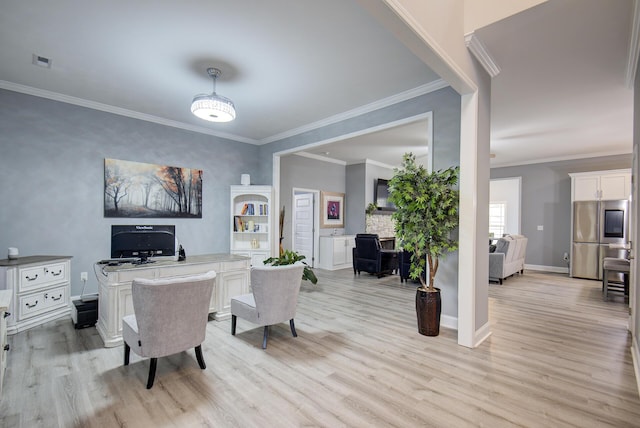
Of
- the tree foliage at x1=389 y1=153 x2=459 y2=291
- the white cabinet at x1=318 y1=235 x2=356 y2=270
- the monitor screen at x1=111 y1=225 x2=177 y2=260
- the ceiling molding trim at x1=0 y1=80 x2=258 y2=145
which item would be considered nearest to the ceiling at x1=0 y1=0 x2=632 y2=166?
the ceiling molding trim at x1=0 y1=80 x2=258 y2=145

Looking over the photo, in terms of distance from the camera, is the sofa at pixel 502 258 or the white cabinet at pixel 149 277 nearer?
the white cabinet at pixel 149 277

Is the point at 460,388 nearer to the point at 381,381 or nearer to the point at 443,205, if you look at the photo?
the point at 381,381

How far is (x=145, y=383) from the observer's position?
90.1 inches

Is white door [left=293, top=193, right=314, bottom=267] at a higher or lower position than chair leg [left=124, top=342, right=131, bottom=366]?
higher

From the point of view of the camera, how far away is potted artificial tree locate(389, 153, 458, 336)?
3072 millimetres

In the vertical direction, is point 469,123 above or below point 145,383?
above

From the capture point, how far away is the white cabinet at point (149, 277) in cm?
291

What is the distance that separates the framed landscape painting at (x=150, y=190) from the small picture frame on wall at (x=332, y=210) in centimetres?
335

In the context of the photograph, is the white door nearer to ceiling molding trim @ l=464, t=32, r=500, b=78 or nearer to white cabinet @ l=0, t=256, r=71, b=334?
white cabinet @ l=0, t=256, r=71, b=334

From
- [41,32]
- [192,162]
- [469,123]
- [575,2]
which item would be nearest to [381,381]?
[469,123]

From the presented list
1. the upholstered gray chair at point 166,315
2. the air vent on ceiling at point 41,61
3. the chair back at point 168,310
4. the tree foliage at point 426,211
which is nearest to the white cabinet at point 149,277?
the upholstered gray chair at point 166,315

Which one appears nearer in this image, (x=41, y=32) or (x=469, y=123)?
(x=41, y=32)

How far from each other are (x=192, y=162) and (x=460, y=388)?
511 cm

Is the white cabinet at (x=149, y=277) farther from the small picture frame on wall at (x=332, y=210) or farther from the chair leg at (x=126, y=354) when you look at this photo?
the small picture frame on wall at (x=332, y=210)
